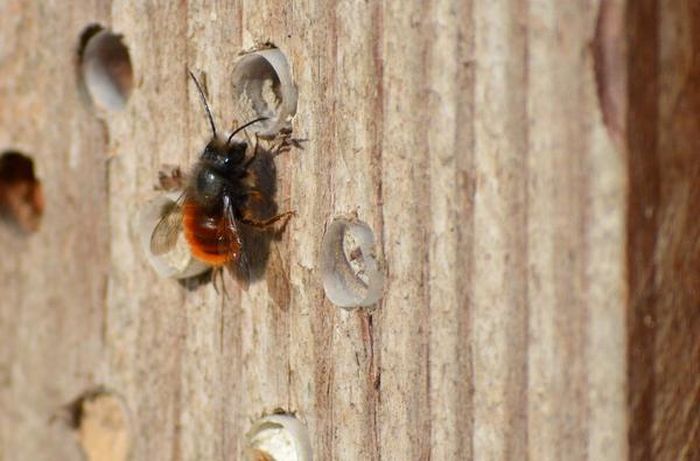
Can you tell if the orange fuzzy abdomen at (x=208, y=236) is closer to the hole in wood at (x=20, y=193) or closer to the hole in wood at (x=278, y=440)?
the hole in wood at (x=278, y=440)

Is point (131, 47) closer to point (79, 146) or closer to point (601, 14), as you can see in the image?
point (79, 146)

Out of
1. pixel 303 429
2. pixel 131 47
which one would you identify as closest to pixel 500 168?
pixel 303 429

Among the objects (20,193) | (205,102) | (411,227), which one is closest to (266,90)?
(205,102)

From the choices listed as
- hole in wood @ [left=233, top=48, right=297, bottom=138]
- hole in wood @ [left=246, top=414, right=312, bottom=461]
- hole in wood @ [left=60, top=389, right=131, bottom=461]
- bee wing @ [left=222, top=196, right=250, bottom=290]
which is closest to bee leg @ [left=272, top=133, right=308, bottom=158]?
hole in wood @ [left=233, top=48, right=297, bottom=138]

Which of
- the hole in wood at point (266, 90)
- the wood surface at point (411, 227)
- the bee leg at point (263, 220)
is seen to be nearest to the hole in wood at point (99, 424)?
the wood surface at point (411, 227)

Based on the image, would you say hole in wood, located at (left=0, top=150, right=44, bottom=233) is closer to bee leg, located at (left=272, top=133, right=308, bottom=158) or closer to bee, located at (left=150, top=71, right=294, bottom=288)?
bee, located at (left=150, top=71, right=294, bottom=288)
